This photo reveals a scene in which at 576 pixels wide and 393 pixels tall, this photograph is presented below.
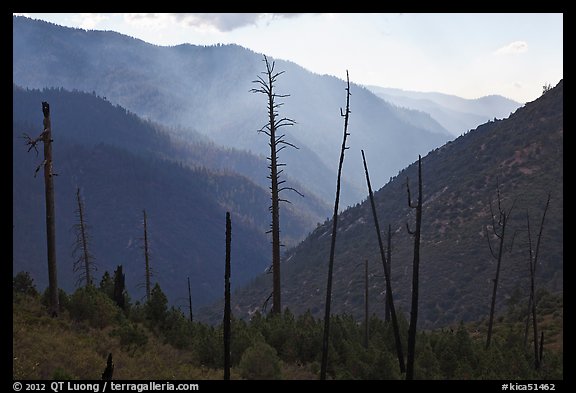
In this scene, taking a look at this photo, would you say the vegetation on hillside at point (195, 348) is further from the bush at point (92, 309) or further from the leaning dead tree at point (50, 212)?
the leaning dead tree at point (50, 212)

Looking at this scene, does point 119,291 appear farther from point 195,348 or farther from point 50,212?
point 195,348

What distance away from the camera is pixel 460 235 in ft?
252

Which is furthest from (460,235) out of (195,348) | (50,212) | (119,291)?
(50,212)

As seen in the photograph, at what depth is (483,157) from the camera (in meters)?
93.4

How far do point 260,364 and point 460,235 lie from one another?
63846mm

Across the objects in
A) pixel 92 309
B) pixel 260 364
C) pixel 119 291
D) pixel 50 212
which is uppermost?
pixel 50 212

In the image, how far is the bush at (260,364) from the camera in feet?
58.0

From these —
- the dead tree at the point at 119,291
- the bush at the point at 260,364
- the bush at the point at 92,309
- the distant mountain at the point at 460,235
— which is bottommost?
the bush at the point at 260,364

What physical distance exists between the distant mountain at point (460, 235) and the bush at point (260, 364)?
123 ft

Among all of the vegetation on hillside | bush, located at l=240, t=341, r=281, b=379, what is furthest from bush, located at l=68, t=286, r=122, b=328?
bush, located at l=240, t=341, r=281, b=379

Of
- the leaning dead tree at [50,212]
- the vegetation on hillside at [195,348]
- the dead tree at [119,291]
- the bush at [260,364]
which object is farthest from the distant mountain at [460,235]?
the bush at [260,364]

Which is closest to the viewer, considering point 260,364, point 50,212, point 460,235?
point 260,364

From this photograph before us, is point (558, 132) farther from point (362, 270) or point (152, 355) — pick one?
point (152, 355)
